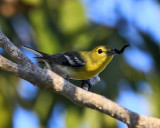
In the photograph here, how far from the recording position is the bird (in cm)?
596

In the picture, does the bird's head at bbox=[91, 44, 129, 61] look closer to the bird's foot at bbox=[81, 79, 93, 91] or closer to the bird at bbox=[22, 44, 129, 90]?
the bird at bbox=[22, 44, 129, 90]

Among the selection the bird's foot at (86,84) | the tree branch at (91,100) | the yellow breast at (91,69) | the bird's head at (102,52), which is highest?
the bird's head at (102,52)

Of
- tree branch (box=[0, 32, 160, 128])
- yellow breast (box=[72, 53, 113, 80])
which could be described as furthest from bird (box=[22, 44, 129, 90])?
tree branch (box=[0, 32, 160, 128])

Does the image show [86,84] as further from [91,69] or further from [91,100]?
[91,100]

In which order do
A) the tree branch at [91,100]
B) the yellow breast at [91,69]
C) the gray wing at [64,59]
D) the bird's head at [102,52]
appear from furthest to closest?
the gray wing at [64,59] < the yellow breast at [91,69] < the bird's head at [102,52] < the tree branch at [91,100]

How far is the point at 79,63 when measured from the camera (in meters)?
6.21

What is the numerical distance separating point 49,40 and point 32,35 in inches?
44.0

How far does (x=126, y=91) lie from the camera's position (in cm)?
666

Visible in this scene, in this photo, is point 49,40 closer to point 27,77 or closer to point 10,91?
point 10,91

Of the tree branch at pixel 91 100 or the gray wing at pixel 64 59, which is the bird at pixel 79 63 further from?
the tree branch at pixel 91 100

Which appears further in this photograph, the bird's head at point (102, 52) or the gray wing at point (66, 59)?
the gray wing at point (66, 59)

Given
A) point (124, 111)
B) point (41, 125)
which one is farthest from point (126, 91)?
point (124, 111)

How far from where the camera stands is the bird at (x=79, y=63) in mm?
5957

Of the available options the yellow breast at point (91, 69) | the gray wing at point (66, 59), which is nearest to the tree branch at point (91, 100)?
Answer: the yellow breast at point (91, 69)
